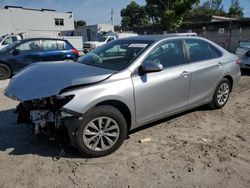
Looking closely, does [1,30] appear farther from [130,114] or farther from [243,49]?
[130,114]

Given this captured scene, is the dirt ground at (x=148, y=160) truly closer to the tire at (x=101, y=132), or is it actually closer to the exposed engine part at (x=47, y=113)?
the tire at (x=101, y=132)

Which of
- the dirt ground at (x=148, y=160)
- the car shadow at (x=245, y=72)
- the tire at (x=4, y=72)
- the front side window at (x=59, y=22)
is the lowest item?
the car shadow at (x=245, y=72)

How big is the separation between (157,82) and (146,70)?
317mm

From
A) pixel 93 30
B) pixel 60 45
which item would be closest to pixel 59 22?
pixel 93 30

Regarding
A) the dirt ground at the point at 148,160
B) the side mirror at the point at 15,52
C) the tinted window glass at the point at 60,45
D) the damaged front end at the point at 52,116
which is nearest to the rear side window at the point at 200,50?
the dirt ground at the point at 148,160

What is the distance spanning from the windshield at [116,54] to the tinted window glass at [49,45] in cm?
598

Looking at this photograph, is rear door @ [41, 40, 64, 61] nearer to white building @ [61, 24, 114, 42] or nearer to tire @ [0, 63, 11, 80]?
tire @ [0, 63, 11, 80]

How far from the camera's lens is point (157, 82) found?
13.4 ft

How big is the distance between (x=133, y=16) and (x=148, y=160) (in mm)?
69325

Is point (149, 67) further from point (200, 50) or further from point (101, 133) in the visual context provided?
point (200, 50)

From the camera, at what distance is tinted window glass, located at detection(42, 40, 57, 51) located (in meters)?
10.4

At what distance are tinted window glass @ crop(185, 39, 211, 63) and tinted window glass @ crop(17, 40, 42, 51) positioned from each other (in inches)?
276

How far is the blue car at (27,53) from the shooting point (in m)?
9.80

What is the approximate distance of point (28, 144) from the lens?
161 inches
